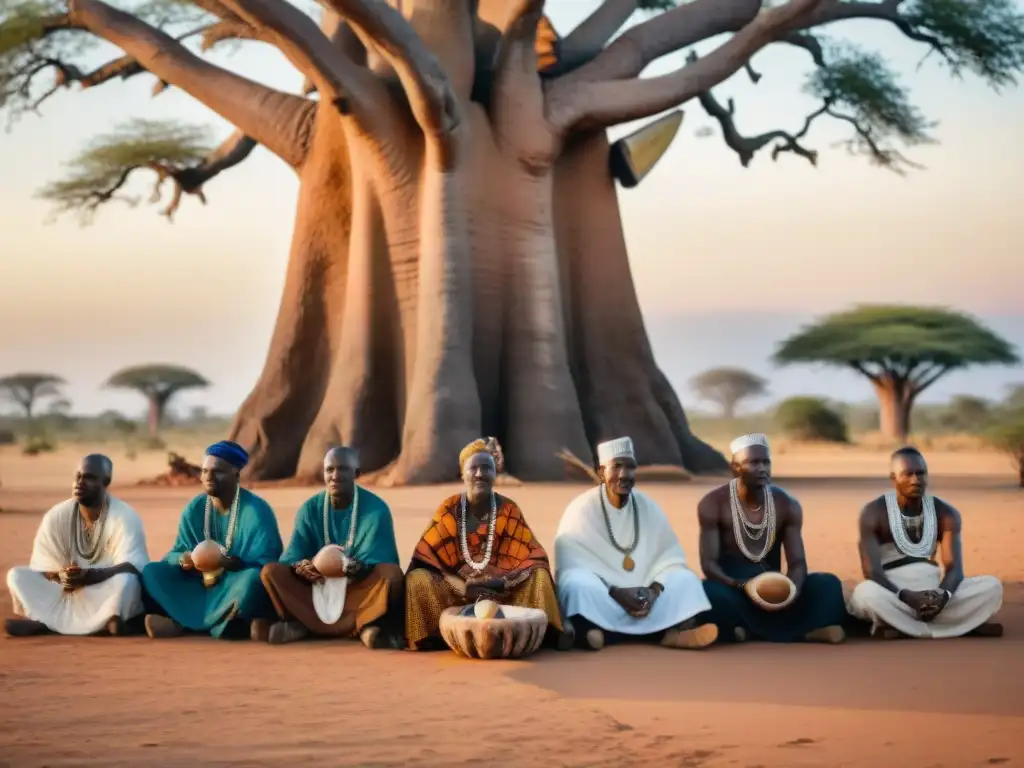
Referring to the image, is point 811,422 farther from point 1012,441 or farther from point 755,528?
point 755,528

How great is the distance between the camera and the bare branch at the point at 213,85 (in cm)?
1634

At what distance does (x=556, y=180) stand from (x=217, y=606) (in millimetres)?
10596

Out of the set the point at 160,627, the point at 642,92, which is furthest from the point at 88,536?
the point at 642,92

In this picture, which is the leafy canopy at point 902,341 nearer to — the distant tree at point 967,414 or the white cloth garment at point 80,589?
the distant tree at point 967,414

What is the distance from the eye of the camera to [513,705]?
5000 millimetres

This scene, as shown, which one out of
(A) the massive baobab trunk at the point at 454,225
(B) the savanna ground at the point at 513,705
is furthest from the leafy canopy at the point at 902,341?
(B) the savanna ground at the point at 513,705

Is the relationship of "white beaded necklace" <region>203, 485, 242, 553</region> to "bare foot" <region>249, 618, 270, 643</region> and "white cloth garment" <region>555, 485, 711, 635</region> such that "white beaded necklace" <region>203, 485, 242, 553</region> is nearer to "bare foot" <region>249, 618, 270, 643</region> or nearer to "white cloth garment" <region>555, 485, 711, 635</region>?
"bare foot" <region>249, 618, 270, 643</region>

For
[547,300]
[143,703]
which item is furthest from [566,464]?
[143,703]

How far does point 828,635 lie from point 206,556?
9.29 feet

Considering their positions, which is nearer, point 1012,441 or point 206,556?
point 206,556

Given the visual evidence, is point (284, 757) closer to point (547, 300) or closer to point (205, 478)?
point (205, 478)

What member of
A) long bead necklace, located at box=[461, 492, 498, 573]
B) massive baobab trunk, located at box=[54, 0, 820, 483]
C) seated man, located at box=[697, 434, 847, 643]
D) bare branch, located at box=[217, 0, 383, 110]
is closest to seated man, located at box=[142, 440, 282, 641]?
long bead necklace, located at box=[461, 492, 498, 573]

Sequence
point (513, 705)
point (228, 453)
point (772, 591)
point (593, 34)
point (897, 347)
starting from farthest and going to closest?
1. point (897, 347)
2. point (593, 34)
3. point (228, 453)
4. point (772, 591)
5. point (513, 705)

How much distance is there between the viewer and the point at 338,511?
22.2 ft
